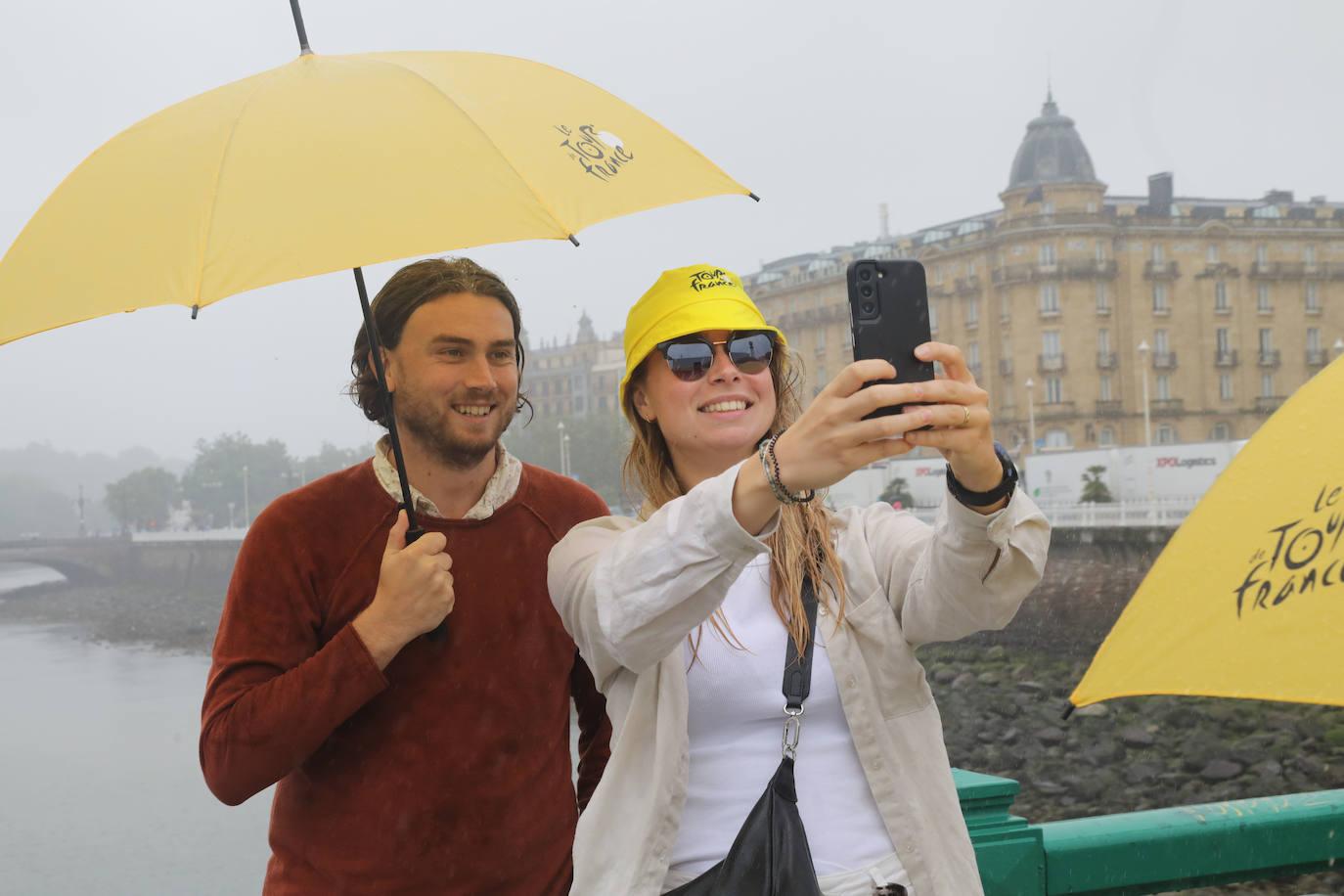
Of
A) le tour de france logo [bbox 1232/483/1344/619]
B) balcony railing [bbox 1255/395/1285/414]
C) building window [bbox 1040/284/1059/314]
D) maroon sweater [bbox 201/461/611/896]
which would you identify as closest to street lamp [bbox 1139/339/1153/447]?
building window [bbox 1040/284/1059/314]

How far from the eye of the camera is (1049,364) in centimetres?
5569

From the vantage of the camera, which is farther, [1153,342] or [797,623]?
[1153,342]

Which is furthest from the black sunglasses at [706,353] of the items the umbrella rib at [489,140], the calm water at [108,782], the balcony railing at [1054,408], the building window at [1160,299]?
the building window at [1160,299]

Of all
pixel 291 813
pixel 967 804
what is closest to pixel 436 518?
pixel 291 813

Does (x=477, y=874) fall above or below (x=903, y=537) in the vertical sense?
below

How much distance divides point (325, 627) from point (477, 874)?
19.3 inches

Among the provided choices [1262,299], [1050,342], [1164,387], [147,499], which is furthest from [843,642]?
[1262,299]

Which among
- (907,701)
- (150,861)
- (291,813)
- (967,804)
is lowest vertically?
(150,861)

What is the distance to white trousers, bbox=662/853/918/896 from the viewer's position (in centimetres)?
170

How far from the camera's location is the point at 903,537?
1884mm

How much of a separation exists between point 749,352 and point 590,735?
0.96m

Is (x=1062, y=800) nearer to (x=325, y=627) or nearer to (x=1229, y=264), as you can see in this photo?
(x=325, y=627)

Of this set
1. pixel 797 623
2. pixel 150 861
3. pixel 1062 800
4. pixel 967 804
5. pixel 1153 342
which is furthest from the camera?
pixel 1153 342

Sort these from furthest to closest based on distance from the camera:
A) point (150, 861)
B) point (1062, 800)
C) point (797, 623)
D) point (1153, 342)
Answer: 1. point (1153, 342)
2. point (150, 861)
3. point (1062, 800)
4. point (797, 623)
